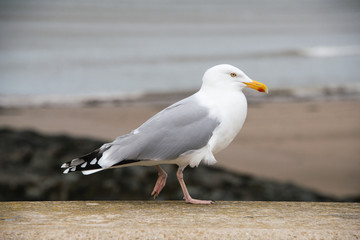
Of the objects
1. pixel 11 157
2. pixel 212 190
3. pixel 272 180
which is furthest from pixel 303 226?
pixel 11 157

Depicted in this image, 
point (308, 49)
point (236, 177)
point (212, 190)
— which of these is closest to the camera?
point (212, 190)

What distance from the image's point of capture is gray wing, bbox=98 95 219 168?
10.5ft

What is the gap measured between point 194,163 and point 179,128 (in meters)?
0.22

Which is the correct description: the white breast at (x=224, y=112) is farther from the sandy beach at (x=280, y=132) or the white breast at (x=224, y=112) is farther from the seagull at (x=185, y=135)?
the sandy beach at (x=280, y=132)

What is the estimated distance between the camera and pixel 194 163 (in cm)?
329

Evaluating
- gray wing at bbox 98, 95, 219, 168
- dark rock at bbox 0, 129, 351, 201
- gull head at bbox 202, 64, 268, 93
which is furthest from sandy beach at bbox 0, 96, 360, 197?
gray wing at bbox 98, 95, 219, 168

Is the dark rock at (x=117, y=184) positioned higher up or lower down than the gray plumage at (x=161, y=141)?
lower down

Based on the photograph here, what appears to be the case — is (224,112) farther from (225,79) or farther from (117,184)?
(117,184)

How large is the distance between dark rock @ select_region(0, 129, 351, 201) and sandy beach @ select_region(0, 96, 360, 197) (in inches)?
30.5

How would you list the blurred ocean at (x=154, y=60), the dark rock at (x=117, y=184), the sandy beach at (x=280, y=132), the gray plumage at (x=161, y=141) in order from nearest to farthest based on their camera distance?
1. the gray plumage at (x=161, y=141)
2. the dark rock at (x=117, y=184)
3. the sandy beach at (x=280, y=132)
4. the blurred ocean at (x=154, y=60)

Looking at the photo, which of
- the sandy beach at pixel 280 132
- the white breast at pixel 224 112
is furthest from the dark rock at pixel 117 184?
the white breast at pixel 224 112

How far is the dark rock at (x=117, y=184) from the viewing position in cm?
542

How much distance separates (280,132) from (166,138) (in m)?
5.81

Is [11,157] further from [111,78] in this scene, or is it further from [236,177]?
[111,78]
